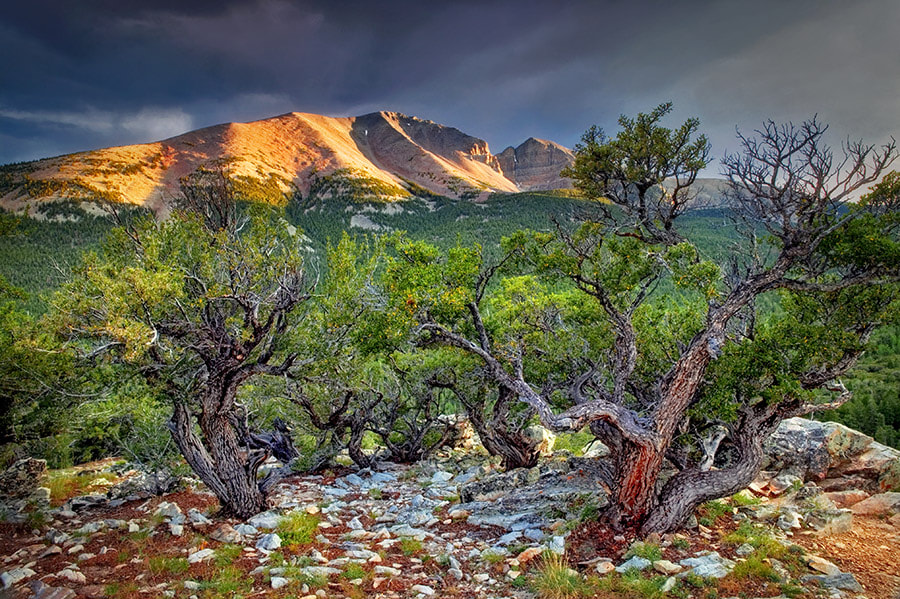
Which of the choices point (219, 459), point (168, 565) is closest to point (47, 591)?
point (168, 565)

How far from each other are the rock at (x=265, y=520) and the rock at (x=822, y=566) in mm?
11642

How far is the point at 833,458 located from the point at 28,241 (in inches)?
5367

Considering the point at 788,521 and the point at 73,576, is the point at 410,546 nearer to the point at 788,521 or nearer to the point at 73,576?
the point at 73,576

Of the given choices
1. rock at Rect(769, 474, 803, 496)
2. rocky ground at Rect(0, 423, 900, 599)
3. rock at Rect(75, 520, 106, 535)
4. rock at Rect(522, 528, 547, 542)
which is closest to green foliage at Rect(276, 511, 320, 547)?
rocky ground at Rect(0, 423, 900, 599)

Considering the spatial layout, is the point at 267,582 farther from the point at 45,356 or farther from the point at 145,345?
the point at 45,356

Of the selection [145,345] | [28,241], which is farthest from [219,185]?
[28,241]

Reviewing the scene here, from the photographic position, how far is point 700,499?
9953 mm

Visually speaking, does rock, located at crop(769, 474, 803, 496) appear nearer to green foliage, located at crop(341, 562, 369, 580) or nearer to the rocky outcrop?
the rocky outcrop

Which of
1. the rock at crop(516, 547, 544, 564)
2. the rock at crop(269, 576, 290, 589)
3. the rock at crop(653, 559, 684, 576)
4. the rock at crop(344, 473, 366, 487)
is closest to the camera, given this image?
the rock at crop(269, 576, 290, 589)

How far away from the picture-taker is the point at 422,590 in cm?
802

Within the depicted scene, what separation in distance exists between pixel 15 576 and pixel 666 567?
1140 centimetres

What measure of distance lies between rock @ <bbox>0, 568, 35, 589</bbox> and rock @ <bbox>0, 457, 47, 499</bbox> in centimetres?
954

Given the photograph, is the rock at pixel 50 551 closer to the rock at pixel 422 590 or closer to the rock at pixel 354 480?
the rock at pixel 422 590

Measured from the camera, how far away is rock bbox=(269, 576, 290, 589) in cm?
779
